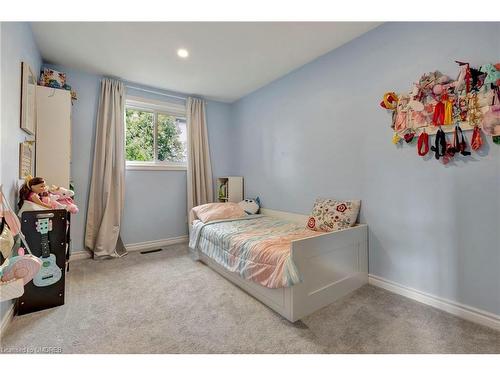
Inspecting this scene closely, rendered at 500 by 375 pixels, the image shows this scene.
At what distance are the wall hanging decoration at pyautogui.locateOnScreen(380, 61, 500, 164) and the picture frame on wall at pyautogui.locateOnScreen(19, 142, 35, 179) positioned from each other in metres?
3.13

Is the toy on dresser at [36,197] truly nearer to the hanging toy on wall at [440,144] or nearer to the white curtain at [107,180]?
the white curtain at [107,180]

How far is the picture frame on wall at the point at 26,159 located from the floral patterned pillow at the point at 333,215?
2708mm

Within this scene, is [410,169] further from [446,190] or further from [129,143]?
[129,143]

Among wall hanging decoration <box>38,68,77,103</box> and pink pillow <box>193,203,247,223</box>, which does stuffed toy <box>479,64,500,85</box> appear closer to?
pink pillow <box>193,203,247,223</box>

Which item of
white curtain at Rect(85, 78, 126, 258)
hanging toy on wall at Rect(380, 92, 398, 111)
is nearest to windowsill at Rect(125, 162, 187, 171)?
white curtain at Rect(85, 78, 126, 258)

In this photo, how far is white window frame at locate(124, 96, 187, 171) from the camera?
11.0ft

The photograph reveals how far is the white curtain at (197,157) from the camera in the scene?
3689 mm

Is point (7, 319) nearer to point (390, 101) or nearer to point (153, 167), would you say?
point (153, 167)

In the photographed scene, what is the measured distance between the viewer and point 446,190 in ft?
5.64

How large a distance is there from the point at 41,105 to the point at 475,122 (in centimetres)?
382

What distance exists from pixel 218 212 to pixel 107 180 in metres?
1.54

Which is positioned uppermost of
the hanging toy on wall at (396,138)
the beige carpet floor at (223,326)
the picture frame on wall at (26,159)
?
the hanging toy on wall at (396,138)

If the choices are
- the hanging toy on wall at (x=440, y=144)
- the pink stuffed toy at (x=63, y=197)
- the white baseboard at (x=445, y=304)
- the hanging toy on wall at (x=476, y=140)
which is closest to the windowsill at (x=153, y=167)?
the pink stuffed toy at (x=63, y=197)
